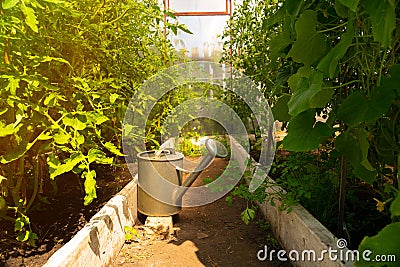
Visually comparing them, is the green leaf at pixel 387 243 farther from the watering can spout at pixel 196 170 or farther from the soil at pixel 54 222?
the watering can spout at pixel 196 170

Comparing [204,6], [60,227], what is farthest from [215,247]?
[204,6]

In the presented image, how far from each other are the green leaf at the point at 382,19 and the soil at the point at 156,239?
69.2 inches

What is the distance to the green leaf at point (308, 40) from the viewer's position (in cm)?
100

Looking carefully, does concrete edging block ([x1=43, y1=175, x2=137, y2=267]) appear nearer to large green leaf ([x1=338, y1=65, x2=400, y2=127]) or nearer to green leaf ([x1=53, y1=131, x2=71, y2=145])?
green leaf ([x1=53, y1=131, x2=71, y2=145])

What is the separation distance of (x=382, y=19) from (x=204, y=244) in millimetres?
2097

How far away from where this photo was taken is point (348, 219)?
78.2 inches

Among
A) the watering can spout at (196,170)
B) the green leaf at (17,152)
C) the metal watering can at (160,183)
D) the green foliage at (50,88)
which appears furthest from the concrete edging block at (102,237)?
the green leaf at (17,152)

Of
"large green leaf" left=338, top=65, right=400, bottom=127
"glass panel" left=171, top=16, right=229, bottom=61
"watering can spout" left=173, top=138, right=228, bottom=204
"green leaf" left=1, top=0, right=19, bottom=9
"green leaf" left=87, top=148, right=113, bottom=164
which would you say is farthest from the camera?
"glass panel" left=171, top=16, right=229, bottom=61

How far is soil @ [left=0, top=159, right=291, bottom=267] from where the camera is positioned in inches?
77.8

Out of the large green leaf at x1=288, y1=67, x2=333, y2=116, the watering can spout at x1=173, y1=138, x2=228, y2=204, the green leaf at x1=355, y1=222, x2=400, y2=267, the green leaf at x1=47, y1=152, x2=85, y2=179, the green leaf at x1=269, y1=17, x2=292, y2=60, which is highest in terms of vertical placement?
the green leaf at x1=269, y1=17, x2=292, y2=60

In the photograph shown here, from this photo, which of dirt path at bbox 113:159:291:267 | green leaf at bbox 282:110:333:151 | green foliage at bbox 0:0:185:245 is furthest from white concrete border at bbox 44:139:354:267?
green leaf at bbox 282:110:333:151

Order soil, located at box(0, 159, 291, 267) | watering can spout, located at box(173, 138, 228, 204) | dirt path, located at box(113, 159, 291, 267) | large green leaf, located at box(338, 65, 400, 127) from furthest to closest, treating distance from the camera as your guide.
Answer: watering can spout, located at box(173, 138, 228, 204), dirt path, located at box(113, 159, 291, 267), soil, located at box(0, 159, 291, 267), large green leaf, located at box(338, 65, 400, 127)

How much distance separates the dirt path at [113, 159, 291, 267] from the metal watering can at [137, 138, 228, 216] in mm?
166

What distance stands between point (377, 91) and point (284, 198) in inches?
52.8
